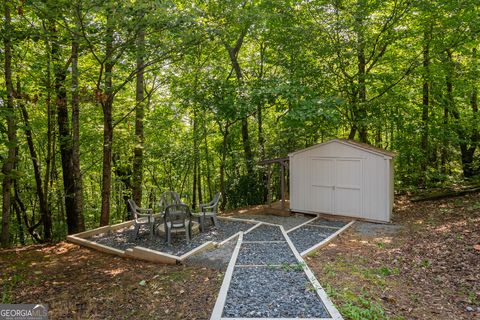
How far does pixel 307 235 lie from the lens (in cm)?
670

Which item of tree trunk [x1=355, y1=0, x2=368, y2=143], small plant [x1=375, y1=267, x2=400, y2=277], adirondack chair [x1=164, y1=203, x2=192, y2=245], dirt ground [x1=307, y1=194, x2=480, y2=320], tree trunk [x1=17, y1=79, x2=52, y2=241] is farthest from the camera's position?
tree trunk [x1=355, y1=0, x2=368, y2=143]

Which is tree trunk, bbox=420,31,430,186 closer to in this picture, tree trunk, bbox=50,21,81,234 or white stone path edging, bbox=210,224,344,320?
white stone path edging, bbox=210,224,344,320

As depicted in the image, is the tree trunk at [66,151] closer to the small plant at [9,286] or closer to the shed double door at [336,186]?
the small plant at [9,286]

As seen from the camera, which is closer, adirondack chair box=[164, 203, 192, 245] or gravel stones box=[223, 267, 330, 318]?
gravel stones box=[223, 267, 330, 318]

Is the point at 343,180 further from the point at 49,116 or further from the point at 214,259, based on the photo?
the point at 49,116

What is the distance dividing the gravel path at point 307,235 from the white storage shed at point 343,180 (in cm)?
129

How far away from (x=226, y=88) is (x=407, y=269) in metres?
6.62

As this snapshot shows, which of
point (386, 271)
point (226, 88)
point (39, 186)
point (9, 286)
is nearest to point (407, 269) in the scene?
point (386, 271)

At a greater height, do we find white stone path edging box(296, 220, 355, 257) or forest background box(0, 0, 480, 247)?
forest background box(0, 0, 480, 247)

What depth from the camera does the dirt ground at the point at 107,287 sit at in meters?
3.73

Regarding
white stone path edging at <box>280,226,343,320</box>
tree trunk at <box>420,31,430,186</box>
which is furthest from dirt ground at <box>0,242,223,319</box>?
tree trunk at <box>420,31,430,186</box>

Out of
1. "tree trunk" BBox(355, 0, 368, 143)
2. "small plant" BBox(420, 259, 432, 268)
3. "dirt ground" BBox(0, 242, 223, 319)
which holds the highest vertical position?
"tree trunk" BBox(355, 0, 368, 143)

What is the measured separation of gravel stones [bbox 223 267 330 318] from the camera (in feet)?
11.0

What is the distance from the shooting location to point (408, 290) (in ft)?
13.6
